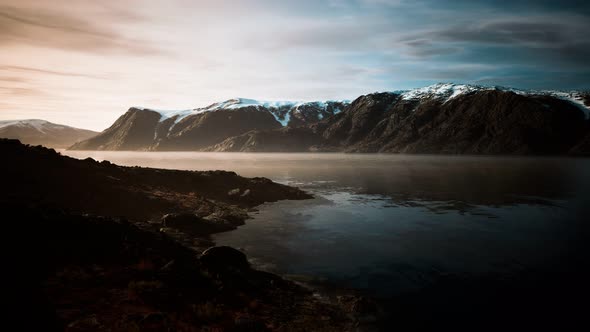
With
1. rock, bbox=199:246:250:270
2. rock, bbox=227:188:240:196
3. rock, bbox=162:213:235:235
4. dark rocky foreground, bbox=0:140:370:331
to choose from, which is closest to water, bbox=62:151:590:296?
rock, bbox=162:213:235:235

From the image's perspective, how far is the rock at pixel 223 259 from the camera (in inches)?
681

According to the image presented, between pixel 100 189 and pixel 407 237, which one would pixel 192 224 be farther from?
pixel 407 237

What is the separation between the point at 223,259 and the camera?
17844 mm

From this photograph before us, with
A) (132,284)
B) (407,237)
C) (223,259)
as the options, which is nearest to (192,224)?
(223,259)

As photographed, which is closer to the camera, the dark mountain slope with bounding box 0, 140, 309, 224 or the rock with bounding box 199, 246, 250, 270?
the rock with bounding box 199, 246, 250, 270

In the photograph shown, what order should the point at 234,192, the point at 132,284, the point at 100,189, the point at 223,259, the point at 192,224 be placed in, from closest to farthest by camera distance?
the point at 132,284
the point at 223,259
the point at 192,224
the point at 100,189
the point at 234,192

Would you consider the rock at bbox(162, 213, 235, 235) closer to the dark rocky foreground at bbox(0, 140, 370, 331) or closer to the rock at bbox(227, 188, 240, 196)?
the dark rocky foreground at bbox(0, 140, 370, 331)

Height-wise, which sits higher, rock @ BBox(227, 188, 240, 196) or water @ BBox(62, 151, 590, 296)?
rock @ BBox(227, 188, 240, 196)

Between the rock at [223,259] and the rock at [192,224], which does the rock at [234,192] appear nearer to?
the rock at [192,224]

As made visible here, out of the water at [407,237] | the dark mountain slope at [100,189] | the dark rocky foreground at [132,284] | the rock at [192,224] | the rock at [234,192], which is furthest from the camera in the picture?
the rock at [234,192]

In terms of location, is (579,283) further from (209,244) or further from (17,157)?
(17,157)

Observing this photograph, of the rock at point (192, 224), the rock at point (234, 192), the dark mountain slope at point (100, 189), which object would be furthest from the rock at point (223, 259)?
the rock at point (234, 192)

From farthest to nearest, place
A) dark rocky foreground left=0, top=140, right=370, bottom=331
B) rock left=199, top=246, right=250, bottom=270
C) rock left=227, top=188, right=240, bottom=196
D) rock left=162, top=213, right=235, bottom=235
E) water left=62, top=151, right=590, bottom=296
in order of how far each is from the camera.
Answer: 1. rock left=227, top=188, right=240, bottom=196
2. rock left=162, top=213, right=235, bottom=235
3. water left=62, top=151, right=590, bottom=296
4. rock left=199, top=246, right=250, bottom=270
5. dark rocky foreground left=0, top=140, right=370, bottom=331

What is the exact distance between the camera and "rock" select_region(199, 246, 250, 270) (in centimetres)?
1730
